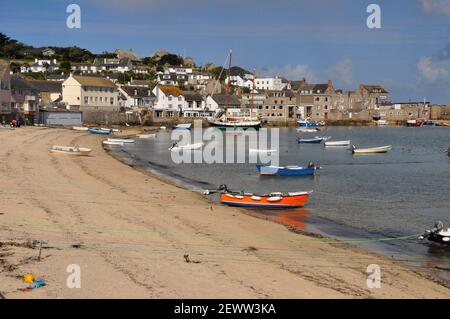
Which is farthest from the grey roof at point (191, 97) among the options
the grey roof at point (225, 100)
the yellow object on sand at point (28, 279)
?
the yellow object on sand at point (28, 279)

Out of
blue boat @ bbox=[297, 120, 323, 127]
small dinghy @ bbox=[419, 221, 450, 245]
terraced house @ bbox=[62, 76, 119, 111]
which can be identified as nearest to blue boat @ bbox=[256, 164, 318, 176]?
small dinghy @ bbox=[419, 221, 450, 245]

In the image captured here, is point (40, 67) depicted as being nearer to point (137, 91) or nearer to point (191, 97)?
point (137, 91)

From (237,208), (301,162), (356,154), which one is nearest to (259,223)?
(237,208)

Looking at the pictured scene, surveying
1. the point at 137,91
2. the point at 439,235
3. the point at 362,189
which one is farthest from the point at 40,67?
the point at 439,235

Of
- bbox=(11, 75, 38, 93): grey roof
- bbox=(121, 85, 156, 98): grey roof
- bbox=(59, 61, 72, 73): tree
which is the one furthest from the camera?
bbox=(59, 61, 72, 73): tree

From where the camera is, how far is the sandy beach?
1078 centimetres

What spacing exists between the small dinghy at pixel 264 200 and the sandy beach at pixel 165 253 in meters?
0.77

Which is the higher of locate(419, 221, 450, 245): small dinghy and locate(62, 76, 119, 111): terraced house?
locate(62, 76, 119, 111): terraced house

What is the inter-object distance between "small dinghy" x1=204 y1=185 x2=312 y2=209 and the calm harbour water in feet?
1.81

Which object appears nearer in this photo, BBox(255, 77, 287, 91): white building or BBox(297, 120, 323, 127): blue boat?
BBox(297, 120, 323, 127): blue boat

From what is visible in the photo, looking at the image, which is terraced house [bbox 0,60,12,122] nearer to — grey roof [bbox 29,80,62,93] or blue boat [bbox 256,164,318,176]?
grey roof [bbox 29,80,62,93]

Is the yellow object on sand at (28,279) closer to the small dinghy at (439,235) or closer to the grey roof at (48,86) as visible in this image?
the small dinghy at (439,235)

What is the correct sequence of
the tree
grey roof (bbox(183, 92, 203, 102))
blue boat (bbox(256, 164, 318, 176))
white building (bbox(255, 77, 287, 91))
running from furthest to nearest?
white building (bbox(255, 77, 287, 91)) → the tree → grey roof (bbox(183, 92, 203, 102)) → blue boat (bbox(256, 164, 318, 176))
